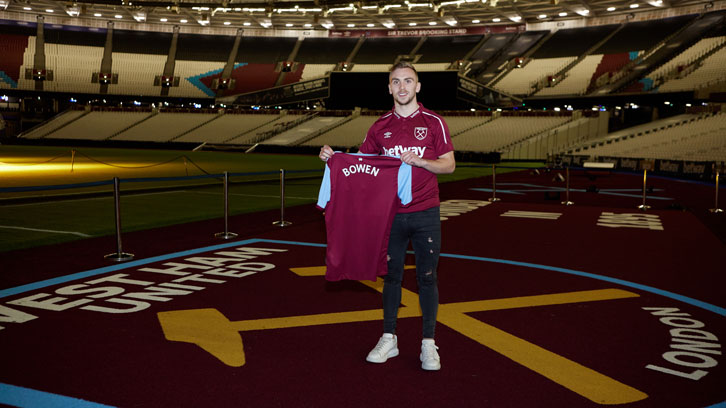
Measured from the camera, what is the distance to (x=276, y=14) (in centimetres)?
5831

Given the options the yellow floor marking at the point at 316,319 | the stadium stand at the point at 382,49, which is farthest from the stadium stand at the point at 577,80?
the yellow floor marking at the point at 316,319

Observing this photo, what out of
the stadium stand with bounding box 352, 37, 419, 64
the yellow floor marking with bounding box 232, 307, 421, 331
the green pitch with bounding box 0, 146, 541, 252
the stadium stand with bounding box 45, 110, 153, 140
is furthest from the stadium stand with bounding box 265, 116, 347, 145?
the yellow floor marking with bounding box 232, 307, 421, 331

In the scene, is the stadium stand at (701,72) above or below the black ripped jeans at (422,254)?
above

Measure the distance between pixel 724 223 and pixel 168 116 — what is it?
180 feet

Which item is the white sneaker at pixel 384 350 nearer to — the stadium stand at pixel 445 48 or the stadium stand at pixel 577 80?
the stadium stand at pixel 577 80

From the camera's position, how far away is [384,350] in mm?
4039

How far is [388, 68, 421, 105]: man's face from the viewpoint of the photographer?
387cm

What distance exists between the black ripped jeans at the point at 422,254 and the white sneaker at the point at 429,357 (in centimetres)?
7

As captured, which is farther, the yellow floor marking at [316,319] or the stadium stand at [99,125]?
the stadium stand at [99,125]

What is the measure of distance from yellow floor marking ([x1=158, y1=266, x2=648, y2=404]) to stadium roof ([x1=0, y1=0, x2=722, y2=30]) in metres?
41.0

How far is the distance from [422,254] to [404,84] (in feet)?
3.80

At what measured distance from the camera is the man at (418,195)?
154 inches

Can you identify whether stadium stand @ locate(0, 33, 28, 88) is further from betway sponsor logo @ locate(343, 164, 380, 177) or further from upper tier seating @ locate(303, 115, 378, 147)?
betway sponsor logo @ locate(343, 164, 380, 177)

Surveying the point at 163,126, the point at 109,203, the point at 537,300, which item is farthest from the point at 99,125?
the point at 537,300
